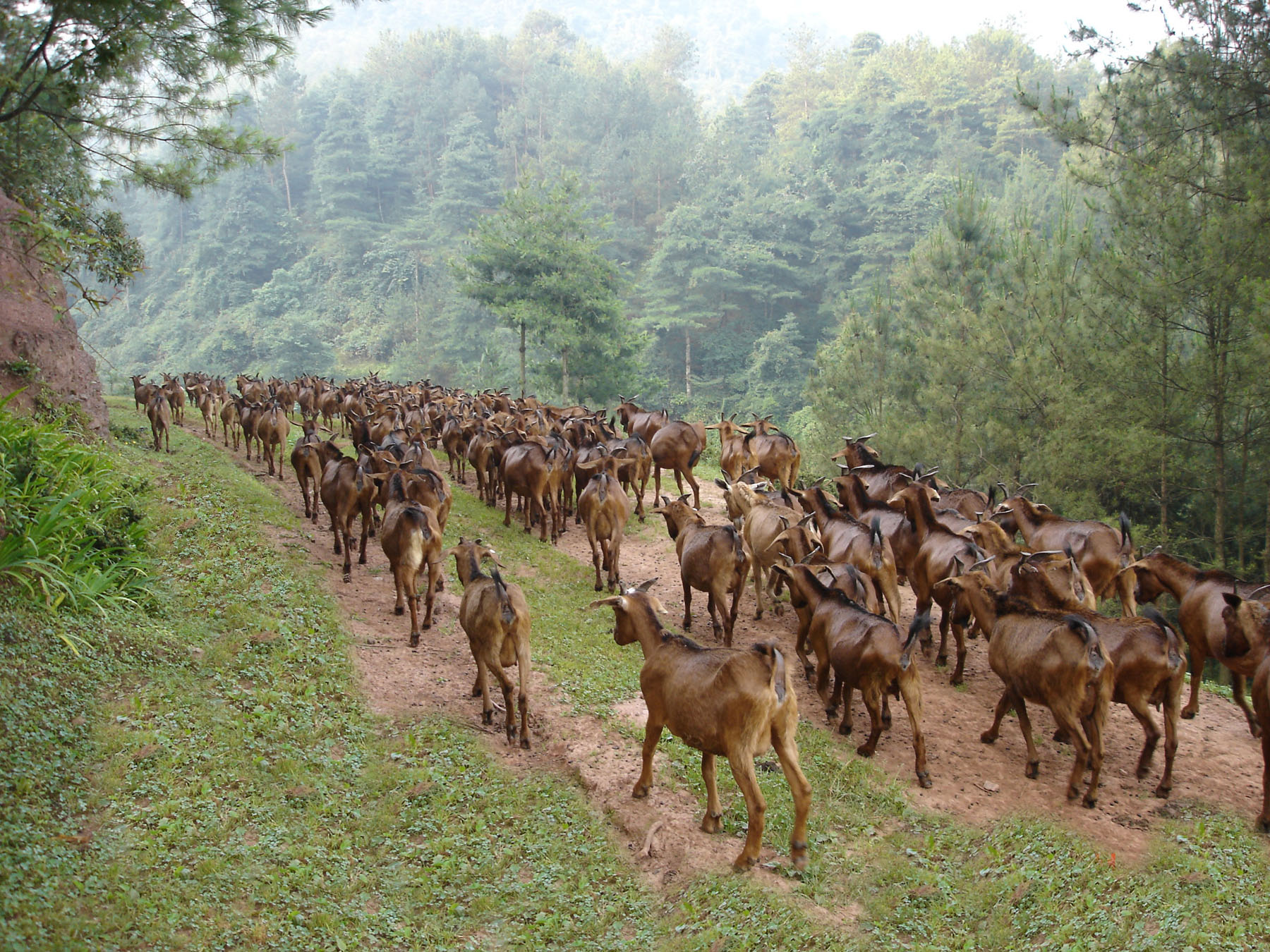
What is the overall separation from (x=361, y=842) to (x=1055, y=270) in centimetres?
1644

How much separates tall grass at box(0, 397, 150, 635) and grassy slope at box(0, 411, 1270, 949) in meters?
0.46

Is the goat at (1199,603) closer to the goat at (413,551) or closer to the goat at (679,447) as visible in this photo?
the goat at (679,447)

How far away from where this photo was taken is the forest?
532 inches

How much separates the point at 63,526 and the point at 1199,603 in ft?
39.4

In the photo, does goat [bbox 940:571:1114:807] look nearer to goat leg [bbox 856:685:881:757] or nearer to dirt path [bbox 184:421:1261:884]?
dirt path [bbox 184:421:1261:884]

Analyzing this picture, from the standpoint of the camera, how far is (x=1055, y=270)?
16.7 meters

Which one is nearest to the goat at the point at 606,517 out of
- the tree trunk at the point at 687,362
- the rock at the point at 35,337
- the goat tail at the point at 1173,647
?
the goat tail at the point at 1173,647

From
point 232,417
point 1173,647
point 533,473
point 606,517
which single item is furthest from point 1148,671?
point 232,417

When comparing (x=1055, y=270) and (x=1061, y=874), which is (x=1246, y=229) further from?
(x=1061, y=874)

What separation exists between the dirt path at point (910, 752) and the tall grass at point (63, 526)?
2.49m

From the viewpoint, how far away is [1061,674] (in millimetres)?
7047

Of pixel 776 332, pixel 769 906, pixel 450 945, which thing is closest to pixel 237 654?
pixel 450 945

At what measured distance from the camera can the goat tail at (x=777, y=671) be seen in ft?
18.9

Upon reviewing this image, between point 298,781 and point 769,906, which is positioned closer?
point 769,906
